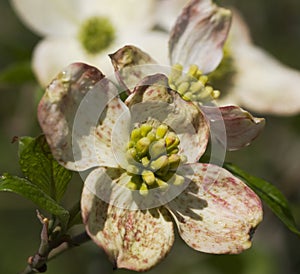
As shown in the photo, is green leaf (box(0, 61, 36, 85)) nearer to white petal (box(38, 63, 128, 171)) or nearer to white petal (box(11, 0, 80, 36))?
white petal (box(11, 0, 80, 36))

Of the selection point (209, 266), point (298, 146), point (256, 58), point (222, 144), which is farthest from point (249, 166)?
point (222, 144)

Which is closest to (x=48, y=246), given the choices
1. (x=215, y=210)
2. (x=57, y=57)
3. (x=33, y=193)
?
(x=33, y=193)

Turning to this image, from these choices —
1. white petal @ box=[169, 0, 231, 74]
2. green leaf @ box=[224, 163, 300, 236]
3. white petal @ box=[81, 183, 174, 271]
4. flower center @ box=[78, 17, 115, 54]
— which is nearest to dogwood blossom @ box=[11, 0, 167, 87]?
flower center @ box=[78, 17, 115, 54]

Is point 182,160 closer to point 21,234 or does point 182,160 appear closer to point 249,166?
point 249,166

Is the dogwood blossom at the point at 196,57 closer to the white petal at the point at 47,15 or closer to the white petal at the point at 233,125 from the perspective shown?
the white petal at the point at 233,125

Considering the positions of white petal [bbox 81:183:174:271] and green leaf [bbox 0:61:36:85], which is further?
green leaf [bbox 0:61:36:85]
